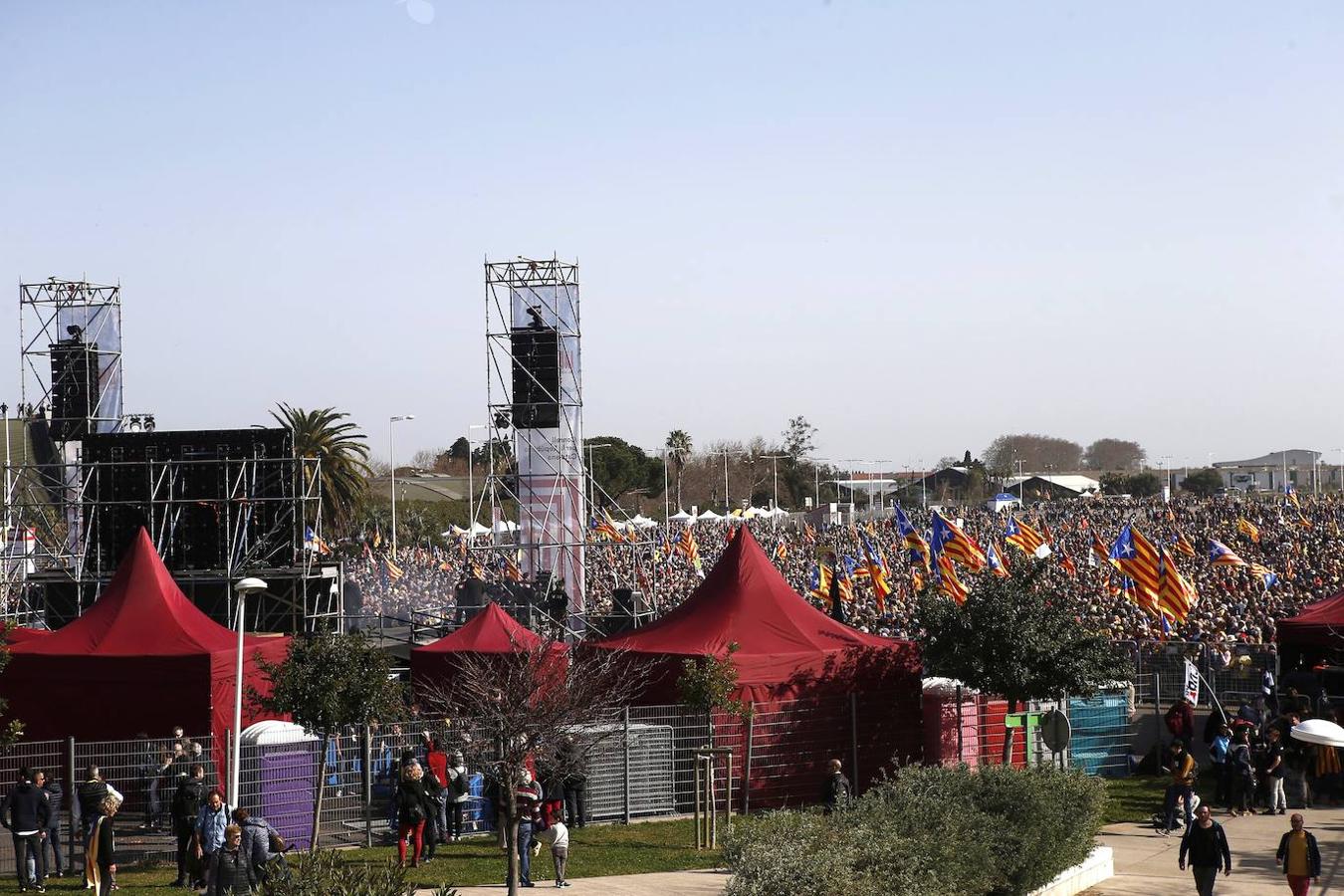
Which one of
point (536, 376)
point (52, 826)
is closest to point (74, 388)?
point (536, 376)

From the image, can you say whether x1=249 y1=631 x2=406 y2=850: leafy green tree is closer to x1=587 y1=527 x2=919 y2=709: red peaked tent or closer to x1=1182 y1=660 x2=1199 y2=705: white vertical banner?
x1=587 y1=527 x2=919 y2=709: red peaked tent

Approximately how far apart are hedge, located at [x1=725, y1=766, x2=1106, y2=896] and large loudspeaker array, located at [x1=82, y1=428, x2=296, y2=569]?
19.9 metres

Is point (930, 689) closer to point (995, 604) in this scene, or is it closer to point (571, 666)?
point (995, 604)

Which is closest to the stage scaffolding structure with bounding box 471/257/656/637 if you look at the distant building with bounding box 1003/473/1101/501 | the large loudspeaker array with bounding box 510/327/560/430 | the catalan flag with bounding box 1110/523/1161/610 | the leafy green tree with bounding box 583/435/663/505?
the large loudspeaker array with bounding box 510/327/560/430

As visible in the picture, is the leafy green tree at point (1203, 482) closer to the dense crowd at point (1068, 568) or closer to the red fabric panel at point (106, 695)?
the dense crowd at point (1068, 568)

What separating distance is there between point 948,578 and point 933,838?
22.7 m

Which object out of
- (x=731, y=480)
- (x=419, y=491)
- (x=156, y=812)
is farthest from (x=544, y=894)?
(x=731, y=480)

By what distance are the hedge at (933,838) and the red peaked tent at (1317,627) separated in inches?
345

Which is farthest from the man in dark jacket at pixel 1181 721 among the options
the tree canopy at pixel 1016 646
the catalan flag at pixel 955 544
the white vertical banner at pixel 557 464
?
the white vertical banner at pixel 557 464

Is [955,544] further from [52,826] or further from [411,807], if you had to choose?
[52,826]

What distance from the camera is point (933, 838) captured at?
11242 millimetres

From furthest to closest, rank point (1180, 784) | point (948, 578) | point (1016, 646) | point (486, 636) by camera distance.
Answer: point (948, 578)
point (486, 636)
point (1016, 646)
point (1180, 784)

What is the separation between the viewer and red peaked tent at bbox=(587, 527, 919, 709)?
18625mm

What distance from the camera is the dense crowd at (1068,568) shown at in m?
33.2
